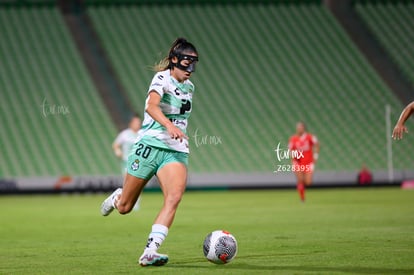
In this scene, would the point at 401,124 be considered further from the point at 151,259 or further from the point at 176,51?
the point at 151,259

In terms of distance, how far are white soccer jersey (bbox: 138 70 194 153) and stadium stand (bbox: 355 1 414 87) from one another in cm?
2645

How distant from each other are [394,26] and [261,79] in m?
6.61

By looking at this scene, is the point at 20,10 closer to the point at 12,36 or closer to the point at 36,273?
the point at 12,36

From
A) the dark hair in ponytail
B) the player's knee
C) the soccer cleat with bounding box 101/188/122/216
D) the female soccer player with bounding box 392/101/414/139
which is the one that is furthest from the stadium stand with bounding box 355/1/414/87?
the player's knee

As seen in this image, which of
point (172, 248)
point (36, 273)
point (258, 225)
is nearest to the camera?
point (36, 273)

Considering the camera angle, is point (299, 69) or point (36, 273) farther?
point (299, 69)

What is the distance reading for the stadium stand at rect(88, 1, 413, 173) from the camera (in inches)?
1265

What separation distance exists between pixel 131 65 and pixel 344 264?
2654cm

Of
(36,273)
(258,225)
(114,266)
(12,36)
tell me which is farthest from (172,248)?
(12,36)

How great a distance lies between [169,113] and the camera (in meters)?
9.21

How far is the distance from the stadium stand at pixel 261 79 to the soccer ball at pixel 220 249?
864 inches

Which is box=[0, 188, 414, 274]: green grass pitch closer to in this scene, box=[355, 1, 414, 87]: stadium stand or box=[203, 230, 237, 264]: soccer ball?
box=[203, 230, 237, 264]: soccer ball

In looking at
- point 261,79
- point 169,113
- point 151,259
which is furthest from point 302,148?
point 151,259

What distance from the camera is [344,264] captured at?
8.63m
